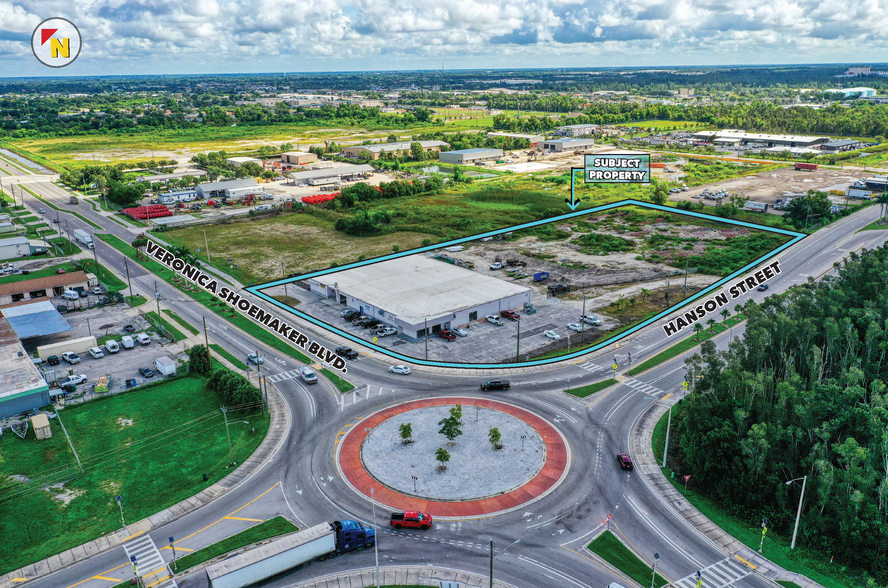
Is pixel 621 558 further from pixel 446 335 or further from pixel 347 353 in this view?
pixel 446 335

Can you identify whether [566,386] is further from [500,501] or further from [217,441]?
[217,441]

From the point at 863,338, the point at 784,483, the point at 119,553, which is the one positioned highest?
the point at 863,338

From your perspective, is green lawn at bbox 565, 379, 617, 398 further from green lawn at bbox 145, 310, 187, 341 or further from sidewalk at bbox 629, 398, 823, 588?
green lawn at bbox 145, 310, 187, 341

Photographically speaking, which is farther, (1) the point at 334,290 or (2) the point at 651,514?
(1) the point at 334,290

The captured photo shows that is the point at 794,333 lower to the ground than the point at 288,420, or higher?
higher

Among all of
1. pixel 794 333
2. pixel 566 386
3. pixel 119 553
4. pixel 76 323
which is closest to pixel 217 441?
pixel 119 553

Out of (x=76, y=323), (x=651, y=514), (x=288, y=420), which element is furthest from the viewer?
(x=76, y=323)

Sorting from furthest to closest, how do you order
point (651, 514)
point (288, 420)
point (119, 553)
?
point (288, 420) → point (651, 514) → point (119, 553)
